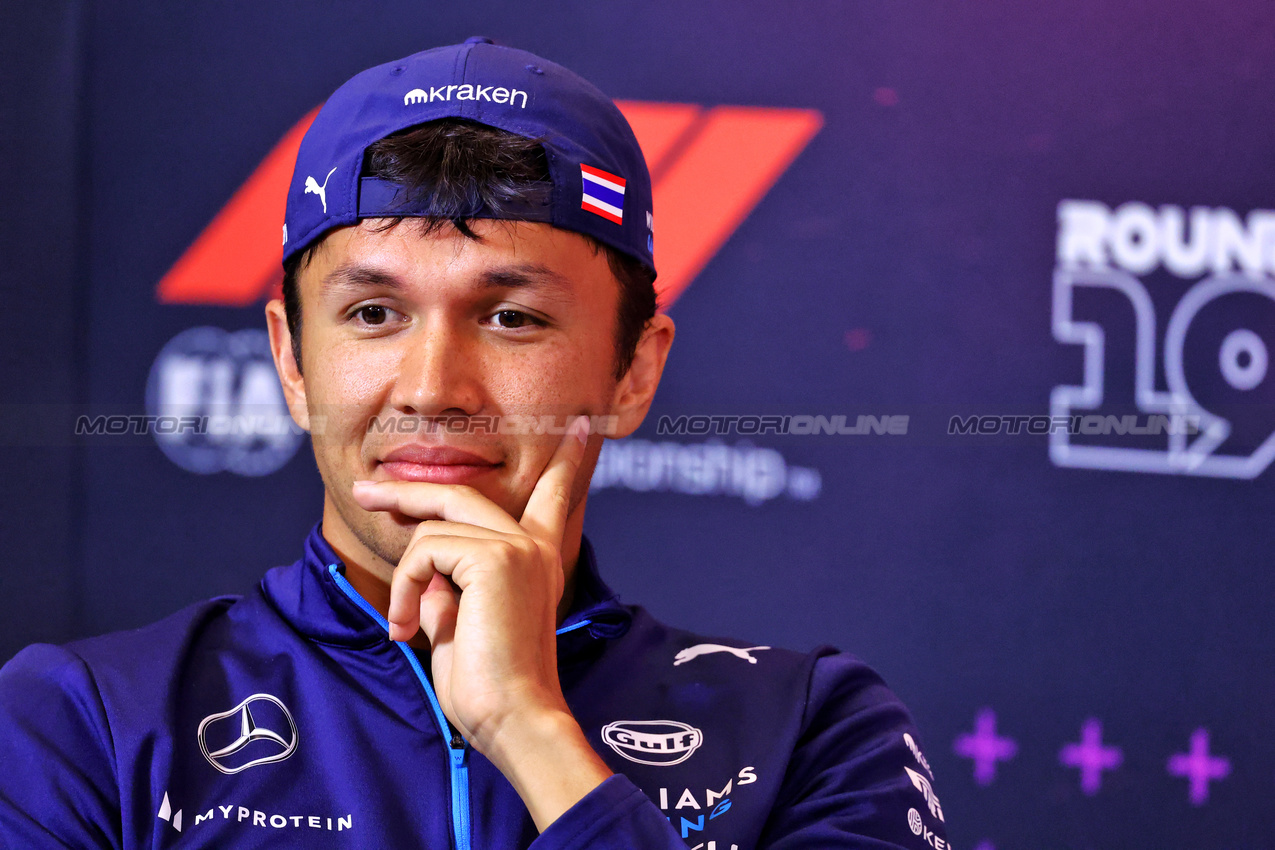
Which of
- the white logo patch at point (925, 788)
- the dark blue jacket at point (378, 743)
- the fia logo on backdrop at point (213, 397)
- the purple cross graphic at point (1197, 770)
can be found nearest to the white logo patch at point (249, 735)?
the dark blue jacket at point (378, 743)

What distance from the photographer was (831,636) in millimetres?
2201

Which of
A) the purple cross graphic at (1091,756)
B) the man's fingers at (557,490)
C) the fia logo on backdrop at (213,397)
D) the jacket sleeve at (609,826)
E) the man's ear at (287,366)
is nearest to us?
the jacket sleeve at (609,826)

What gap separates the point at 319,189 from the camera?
1140mm

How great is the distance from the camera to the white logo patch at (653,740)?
43.8 inches

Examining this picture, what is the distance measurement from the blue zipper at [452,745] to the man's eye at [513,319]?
29cm

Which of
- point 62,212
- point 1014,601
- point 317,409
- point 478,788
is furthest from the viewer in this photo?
point 1014,601

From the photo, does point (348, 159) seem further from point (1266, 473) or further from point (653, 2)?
point (1266, 473)

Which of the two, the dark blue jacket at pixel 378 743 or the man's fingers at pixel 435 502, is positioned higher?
the man's fingers at pixel 435 502

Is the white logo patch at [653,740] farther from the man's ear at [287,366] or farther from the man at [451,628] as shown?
the man's ear at [287,366]

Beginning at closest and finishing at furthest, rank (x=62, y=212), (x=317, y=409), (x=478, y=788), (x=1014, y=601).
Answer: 1. (x=478, y=788)
2. (x=317, y=409)
3. (x=62, y=212)
4. (x=1014, y=601)

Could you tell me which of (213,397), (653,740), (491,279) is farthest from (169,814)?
(213,397)

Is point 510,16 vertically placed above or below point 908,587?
above

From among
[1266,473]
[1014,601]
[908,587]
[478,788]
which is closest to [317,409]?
[478,788]

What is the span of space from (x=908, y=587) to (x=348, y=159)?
148cm
